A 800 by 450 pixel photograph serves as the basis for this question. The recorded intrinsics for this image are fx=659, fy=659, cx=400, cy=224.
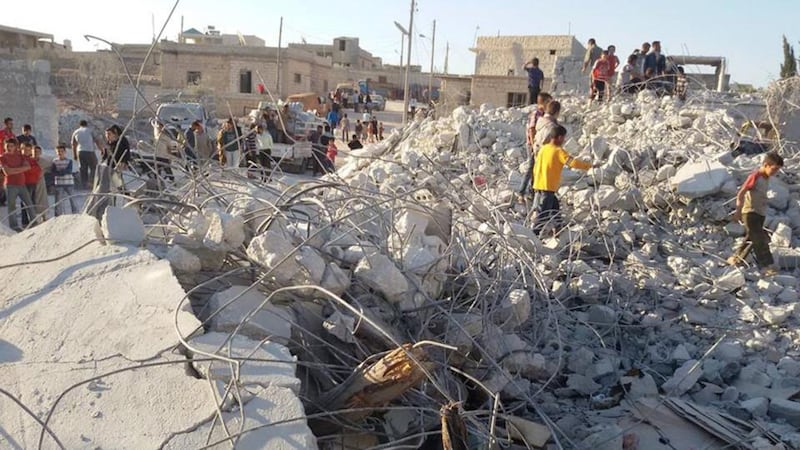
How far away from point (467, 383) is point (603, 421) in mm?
957

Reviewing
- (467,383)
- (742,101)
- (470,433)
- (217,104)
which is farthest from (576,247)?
(217,104)

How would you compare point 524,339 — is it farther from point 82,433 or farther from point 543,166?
point 82,433

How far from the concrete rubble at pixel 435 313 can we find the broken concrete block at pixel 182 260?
0.04 ft

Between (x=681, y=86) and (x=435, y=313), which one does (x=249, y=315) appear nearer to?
(x=435, y=313)

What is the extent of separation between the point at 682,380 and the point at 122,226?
11.5ft

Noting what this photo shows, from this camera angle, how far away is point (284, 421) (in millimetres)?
2277

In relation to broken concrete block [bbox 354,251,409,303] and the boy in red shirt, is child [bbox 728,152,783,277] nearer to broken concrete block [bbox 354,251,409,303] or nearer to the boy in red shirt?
broken concrete block [bbox 354,251,409,303]

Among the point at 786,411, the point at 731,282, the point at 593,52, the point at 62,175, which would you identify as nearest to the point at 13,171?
the point at 62,175

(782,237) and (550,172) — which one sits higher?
(550,172)

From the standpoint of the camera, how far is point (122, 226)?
332cm

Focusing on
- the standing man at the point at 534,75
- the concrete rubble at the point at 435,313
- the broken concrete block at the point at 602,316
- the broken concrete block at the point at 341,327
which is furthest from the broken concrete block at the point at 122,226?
the standing man at the point at 534,75

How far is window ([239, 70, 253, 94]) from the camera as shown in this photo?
29.6 metres

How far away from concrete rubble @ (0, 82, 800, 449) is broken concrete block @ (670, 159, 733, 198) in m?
0.03

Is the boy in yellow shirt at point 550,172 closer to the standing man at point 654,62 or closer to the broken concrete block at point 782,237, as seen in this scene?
the broken concrete block at point 782,237
